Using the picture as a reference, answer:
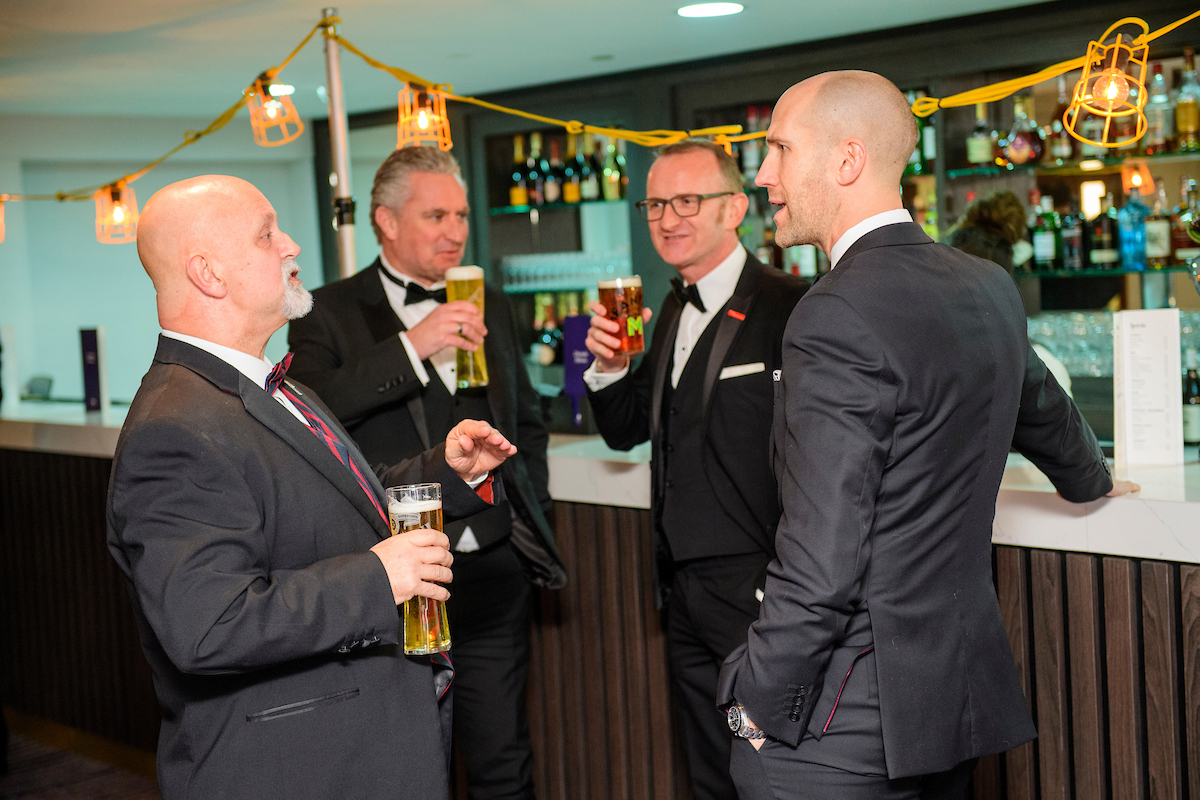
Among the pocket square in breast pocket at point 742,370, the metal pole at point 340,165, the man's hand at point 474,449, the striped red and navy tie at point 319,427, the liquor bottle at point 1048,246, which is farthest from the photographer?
the liquor bottle at point 1048,246

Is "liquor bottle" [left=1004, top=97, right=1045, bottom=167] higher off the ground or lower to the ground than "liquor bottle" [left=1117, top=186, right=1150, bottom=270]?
higher

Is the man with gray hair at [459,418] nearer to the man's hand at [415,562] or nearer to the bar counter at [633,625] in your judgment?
the bar counter at [633,625]

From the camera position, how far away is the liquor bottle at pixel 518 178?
5812mm

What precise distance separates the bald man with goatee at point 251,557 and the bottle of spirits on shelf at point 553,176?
4165mm

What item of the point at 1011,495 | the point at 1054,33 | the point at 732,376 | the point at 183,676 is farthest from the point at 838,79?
the point at 1054,33

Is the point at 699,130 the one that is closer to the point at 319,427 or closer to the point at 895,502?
the point at 319,427

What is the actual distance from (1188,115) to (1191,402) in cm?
175

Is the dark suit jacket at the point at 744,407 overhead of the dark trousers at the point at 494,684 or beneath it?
overhead

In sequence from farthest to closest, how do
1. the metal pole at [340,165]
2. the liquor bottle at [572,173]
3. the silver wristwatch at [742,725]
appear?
the liquor bottle at [572,173] < the metal pole at [340,165] < the silver wristwatch at [742,725]

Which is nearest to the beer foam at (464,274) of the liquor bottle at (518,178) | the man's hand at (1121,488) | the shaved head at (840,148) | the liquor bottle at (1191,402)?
the shaved head at (840,148)

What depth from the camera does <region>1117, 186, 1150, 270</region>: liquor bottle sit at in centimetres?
419

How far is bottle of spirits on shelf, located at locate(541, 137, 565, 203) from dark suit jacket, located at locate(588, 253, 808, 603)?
348 cm

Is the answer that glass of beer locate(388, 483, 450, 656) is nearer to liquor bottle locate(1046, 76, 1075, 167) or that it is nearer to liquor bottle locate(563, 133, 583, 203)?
liquor bottle locate(1046, 76, 1075, 167)

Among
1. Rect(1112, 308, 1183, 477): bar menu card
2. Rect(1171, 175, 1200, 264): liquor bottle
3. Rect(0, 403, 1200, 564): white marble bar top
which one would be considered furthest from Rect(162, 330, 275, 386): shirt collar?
Rect(1171, 175, 1200, 264): liquor bottle
